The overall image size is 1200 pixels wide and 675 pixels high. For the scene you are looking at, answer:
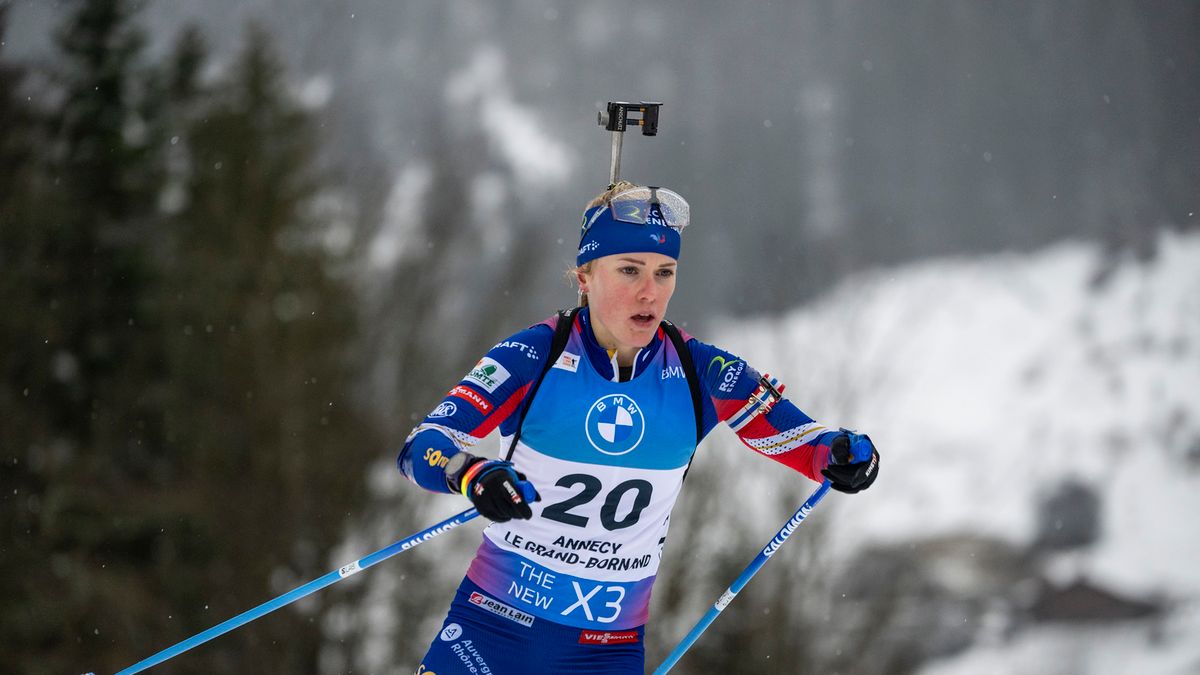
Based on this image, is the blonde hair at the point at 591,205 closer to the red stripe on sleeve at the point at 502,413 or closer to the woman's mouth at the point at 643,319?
the woman's mouth at the point at 643,319

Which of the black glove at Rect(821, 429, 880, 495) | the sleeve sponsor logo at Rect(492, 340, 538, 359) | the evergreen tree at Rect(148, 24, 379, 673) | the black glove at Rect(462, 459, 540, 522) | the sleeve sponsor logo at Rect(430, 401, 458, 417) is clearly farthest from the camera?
the evergreen tree at Rect(148, 24, 379, 673)

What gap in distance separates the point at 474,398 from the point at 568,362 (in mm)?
312

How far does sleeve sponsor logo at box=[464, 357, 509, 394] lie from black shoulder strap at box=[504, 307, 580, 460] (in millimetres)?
115

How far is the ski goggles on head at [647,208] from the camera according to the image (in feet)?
12.3

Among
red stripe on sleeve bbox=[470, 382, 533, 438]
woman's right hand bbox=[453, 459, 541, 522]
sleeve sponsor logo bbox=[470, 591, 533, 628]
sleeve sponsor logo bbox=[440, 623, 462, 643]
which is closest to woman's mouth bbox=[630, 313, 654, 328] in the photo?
red stripe on sleeve bbox=[470, 382, 533, 438]

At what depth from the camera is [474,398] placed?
3.38 meters

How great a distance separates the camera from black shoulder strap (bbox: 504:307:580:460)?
3496mm

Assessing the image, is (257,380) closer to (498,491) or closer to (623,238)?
(623,238)

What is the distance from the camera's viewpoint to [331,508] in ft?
62.0

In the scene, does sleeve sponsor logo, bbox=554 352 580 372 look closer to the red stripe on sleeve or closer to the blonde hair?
the red stripe on sleeve

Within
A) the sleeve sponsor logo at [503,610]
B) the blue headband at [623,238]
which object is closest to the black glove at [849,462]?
the blue headband at [623,238]

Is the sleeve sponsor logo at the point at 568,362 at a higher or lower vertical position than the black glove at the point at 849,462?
higher

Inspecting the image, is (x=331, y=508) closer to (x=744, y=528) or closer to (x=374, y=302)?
(x=374, y=302)

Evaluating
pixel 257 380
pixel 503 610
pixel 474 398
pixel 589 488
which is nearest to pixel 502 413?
pixel 474 398
